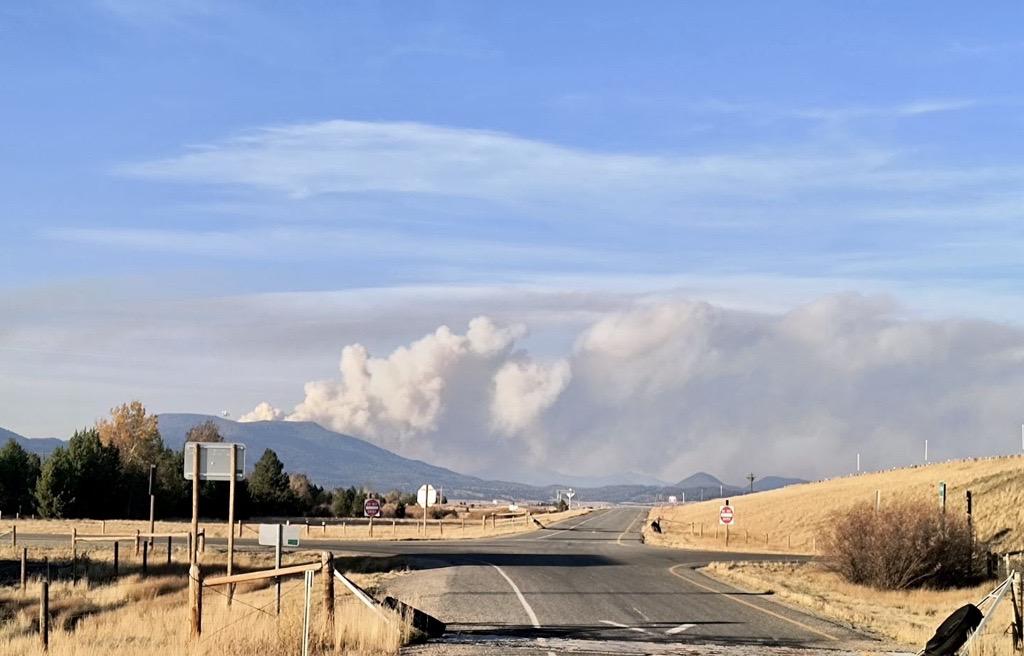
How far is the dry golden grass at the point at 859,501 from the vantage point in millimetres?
70625

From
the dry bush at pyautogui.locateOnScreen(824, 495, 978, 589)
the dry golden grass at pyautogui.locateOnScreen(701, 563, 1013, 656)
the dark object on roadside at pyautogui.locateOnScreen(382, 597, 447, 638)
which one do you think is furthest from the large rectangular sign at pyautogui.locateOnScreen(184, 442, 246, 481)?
the dry bush at pyautogui.locateOnScreen(824, 495, 978, 589)

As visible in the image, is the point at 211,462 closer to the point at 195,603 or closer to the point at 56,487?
the point at 195,603

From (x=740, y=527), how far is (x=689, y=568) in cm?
6632

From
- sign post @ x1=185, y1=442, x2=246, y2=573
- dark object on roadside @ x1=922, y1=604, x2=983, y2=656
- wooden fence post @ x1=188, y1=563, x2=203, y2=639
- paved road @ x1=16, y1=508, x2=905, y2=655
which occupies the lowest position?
paved road @ x1=16, y1=508, x2=905, y2=655

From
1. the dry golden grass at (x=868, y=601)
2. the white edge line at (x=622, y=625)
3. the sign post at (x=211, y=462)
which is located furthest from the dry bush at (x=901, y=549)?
the sign post at (x=211, y=462)

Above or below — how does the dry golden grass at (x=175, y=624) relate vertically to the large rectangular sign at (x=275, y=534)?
below

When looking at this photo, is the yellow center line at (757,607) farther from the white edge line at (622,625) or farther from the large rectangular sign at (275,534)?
the large rectangular sign at (275,534)

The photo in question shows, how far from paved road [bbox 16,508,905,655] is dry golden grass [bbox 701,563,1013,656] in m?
0.89

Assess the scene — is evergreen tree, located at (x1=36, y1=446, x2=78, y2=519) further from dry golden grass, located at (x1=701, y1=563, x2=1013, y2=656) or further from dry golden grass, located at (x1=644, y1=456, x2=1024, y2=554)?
dry golden grass, located at (x1=701, y1=563, x2=1013, y2=656)

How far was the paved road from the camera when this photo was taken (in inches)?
784

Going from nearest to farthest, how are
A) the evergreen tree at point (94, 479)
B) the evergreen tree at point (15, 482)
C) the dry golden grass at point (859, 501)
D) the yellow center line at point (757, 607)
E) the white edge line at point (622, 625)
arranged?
the white edge line at point (622, 625)
the yellow center line at point (757, 607)
the dry golden grass at point (859, 501)
the evergreen tree at point (94, 479)
the evergreen tree at point (15, 482)

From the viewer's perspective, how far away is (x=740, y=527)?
4299 inches

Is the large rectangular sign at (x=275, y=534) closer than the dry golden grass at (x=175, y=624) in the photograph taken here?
No

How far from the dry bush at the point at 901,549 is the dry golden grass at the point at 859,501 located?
193cm
